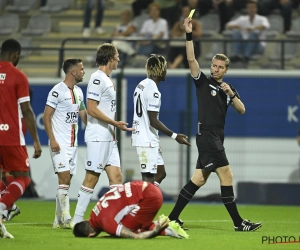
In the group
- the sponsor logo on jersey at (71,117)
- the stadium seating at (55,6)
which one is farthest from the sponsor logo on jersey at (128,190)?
the stadium seating at (55,6)

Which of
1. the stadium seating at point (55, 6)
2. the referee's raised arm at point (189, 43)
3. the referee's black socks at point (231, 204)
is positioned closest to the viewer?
the referee's raised arm at point (189, 43)

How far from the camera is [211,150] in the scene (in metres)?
11.1

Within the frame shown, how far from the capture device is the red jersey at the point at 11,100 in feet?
31.6

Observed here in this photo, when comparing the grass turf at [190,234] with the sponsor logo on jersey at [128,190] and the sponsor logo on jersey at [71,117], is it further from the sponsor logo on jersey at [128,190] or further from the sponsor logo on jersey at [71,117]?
the sponsor logo on jersey at [71,117]

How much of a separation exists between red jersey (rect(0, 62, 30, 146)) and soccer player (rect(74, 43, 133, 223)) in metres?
1.28

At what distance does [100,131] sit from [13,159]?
1584 millimetres

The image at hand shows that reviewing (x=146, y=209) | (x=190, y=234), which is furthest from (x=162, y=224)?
(x=190, y=234)

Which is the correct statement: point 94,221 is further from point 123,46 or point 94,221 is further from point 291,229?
point 123,46

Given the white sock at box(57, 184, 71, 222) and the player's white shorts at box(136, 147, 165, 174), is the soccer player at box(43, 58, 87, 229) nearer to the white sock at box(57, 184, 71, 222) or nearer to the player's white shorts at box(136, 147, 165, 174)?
the white sock at box(57, 184, 71, 222)

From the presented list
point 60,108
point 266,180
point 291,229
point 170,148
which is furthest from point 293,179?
point 60,108

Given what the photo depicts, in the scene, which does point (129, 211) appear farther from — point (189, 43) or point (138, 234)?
point (189, 43)

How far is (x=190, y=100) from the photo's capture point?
1905cm

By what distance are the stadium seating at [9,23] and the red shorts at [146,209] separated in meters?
14.9

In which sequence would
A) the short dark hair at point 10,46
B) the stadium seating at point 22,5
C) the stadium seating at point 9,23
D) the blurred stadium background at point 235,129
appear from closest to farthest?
1. the short dark hair at point 10,46
2. the blurred stadium background at point 235,129
3. the stadium seating at point 9,23
4. the stadium seating at point 22,5
